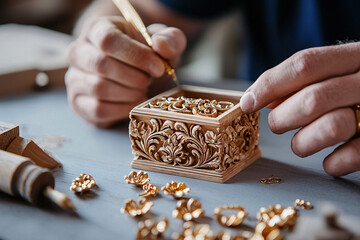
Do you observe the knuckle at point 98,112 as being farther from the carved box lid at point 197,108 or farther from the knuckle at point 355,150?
the knuckle at point 355,150

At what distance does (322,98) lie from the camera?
1140mm

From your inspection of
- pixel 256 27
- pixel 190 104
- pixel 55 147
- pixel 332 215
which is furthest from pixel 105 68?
pixel 332 215

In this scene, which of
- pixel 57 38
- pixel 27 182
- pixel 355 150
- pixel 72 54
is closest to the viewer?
pixel 27 182

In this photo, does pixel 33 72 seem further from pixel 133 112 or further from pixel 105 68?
pixel 133 112

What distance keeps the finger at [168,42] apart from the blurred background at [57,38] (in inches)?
26.8

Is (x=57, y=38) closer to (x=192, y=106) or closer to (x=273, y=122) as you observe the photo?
(x=192, y=106)

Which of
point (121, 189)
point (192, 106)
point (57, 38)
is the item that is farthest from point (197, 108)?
point (57, 38)

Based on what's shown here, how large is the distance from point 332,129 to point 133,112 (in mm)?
569

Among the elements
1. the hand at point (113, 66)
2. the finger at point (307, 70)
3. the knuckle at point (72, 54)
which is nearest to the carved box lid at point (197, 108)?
the finger at point (307, 70)

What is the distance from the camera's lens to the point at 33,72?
7.11 ft

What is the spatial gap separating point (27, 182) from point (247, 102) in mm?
642

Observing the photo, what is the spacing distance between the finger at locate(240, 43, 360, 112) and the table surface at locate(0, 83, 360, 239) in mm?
255

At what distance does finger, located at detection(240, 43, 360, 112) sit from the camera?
1183 mm

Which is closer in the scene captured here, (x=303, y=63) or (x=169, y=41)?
(x=303, y=63)
